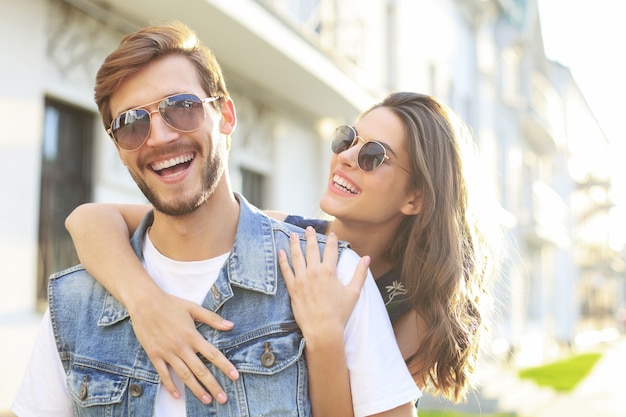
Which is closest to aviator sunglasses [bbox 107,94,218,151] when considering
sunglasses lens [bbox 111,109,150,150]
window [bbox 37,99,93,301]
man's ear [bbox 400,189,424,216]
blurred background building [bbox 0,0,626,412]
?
sunglasses lens [bbox 111,109,150,150]

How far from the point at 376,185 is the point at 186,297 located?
967mm

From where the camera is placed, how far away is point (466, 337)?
298cm

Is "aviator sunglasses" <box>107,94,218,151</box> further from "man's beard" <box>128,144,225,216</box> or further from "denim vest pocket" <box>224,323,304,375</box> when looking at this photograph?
"denim vest pocket" <box>224,323,304,375</box>

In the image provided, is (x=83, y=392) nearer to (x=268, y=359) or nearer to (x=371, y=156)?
(x=268, y=359)

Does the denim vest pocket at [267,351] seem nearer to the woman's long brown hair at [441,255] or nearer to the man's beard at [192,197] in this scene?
the man's beard at [192,197]

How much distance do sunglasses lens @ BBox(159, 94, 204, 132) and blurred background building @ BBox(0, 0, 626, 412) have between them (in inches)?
49.7

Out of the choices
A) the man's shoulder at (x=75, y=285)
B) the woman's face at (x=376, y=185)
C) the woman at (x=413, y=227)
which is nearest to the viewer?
the man's shoulder at (x=75, y=285)

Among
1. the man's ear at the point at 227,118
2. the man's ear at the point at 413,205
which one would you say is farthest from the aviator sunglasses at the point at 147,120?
the man's ear at the point at 413,205

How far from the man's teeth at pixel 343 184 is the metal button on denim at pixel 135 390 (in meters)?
1.20

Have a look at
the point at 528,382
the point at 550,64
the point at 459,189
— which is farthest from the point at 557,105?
the point at 459,189

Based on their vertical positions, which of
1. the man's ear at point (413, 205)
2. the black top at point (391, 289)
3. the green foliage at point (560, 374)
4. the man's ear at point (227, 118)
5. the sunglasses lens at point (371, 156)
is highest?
the man's ear at point (227, 118)

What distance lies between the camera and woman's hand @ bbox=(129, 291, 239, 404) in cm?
229

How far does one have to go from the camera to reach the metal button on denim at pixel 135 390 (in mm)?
2336

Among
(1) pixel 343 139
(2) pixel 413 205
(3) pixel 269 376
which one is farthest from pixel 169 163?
(2) pixel 413 205
